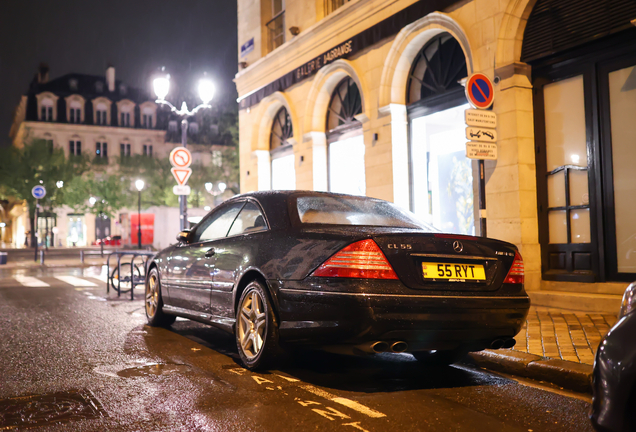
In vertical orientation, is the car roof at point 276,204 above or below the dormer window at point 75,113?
below

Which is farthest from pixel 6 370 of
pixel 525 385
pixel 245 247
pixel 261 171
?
pixel 261 171

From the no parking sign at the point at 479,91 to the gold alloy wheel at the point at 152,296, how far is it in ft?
15.5

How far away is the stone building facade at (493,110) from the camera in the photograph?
880 centimetres

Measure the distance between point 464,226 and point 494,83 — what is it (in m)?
2.99

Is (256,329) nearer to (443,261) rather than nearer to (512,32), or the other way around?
(443,261)

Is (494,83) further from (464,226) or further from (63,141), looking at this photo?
(63,141)

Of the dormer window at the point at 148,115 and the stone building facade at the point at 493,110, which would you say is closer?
the stone building facade at the point at 493,110

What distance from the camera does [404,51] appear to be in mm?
12773

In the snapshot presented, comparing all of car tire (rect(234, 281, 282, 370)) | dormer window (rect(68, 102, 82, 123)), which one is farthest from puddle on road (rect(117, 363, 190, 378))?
dormer window (rect(68, 102, 82, 123))

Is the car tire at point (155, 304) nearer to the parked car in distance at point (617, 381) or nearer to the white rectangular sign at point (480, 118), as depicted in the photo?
the white rectangular sign at point (480, 118)

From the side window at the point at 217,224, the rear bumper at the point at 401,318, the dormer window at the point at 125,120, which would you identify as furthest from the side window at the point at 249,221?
the dormer window at the point at 125,120

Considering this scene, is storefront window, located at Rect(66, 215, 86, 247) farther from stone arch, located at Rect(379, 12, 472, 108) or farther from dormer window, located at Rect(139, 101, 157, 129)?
stone arch, located at Rect(379, 12, 472, 108)

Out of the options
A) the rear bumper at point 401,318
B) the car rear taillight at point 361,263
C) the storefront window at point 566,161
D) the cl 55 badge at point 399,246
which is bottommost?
the rear bumper at point 401,318

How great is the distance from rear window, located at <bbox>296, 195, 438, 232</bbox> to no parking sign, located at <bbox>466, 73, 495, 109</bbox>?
10.6 ft
